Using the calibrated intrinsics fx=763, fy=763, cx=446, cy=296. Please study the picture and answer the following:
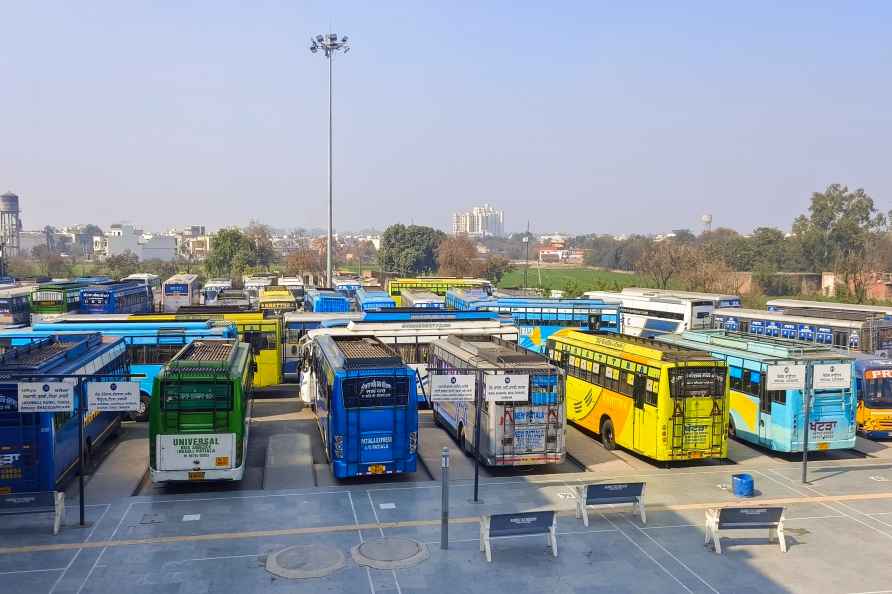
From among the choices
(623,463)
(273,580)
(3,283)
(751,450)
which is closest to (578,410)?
(623,463)

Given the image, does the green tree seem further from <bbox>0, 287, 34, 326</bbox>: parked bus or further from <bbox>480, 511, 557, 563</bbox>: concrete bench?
<bbox>480, 511, 557, 563</bbox>: concrete bench

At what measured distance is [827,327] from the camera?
3194 centimetres

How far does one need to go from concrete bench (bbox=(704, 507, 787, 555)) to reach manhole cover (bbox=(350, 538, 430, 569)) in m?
5.34

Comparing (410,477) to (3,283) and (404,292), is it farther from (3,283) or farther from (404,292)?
(3,283)

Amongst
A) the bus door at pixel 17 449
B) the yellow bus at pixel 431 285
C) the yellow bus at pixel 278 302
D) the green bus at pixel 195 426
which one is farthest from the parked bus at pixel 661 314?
the bus door at pixel 17 449

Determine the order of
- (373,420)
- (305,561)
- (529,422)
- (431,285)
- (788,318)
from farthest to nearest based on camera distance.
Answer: (431,285) < (788,318) < (529,422) < (373,420) < (305,561)

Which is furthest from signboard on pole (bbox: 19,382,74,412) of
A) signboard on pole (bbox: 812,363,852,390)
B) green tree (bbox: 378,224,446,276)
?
green tree (bbox: 378,224,446,276)

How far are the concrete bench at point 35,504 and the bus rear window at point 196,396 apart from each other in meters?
2.73

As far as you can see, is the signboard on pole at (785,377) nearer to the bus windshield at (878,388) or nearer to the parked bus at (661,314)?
the bus windshield at (878,388)

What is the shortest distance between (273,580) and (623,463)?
10.9m

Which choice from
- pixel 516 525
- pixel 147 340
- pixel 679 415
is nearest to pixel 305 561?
pixel 516 525

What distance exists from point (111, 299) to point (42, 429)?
3085 cm

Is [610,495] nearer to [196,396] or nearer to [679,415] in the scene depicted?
[679,415]

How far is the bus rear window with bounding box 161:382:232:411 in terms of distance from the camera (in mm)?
16375
